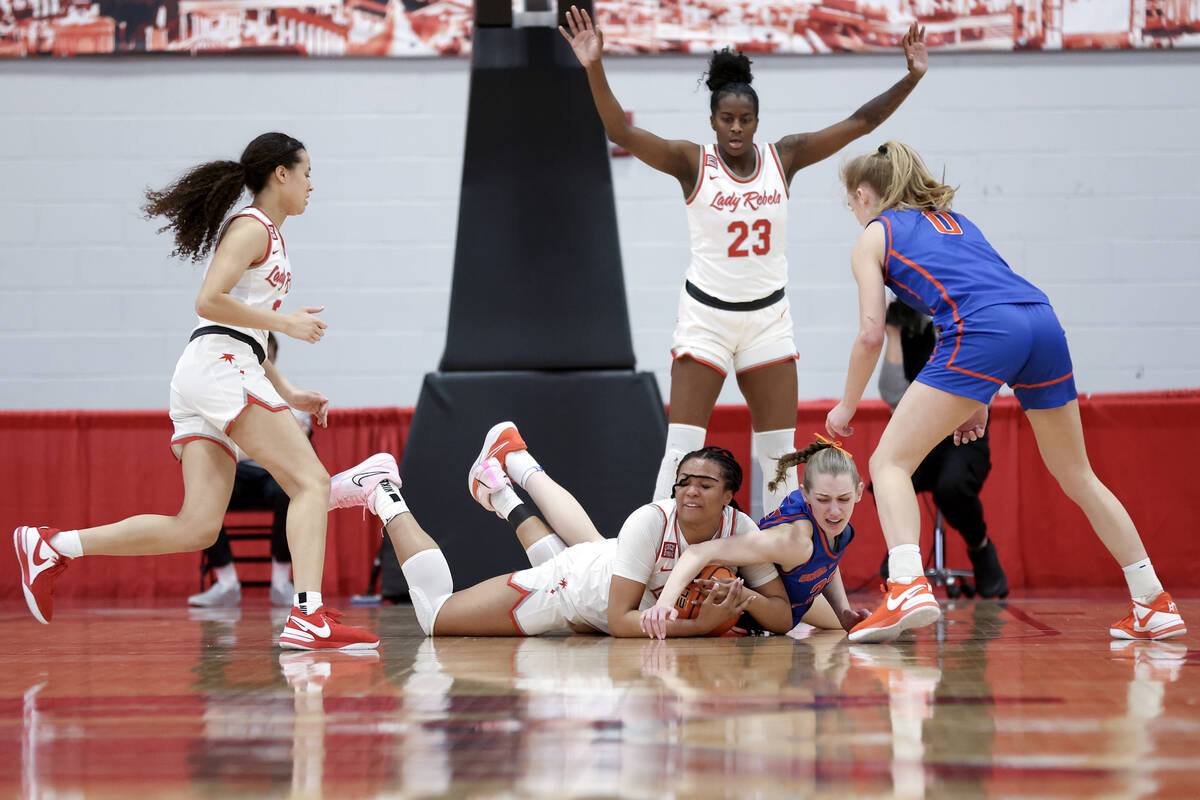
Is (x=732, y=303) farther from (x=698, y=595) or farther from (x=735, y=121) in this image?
(x=698, y=595)

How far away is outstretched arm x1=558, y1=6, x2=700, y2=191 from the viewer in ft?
13.5

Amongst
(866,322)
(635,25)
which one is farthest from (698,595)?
(635,25)

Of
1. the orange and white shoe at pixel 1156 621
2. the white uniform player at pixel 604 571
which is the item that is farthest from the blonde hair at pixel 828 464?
the orange and white shoe at pixel 1156 621

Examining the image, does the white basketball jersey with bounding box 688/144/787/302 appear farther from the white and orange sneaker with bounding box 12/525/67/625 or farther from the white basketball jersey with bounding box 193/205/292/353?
the white and orange sneaker with bounding box 12/525/67/625

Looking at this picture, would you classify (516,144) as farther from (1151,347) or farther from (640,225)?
(1151,347)

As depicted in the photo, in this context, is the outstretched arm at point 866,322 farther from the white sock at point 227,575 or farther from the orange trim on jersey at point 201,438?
the white sock at point 227,575

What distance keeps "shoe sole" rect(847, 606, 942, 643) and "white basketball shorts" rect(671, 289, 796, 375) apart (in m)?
1.21

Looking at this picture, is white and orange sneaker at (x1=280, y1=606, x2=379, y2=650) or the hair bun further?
the hair bun

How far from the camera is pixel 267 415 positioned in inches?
133

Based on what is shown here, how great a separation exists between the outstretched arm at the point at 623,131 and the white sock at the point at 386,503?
142 centimetres

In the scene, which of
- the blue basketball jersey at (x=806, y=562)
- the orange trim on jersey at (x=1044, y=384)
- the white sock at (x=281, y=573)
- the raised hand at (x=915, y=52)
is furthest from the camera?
the white sock at (x=281, y=573)

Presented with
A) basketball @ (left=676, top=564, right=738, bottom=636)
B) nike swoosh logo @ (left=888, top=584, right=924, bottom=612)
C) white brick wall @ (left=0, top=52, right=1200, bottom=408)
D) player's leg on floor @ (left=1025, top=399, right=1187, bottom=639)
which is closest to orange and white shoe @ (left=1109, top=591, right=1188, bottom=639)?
player's leg on floor @ (left=1025, top=399, right=1187, bottom=639)

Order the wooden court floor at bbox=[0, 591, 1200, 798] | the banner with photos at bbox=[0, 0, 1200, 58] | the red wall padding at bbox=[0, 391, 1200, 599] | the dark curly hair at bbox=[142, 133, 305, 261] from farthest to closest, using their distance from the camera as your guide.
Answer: the banner with photos at bbox=[0, 0, 1200, 58], the red wall padding at bbox=[0, 391, 1200, 599], the dark curly hair at bbox=[142, 133, 305, 261], the wooden court floor at bbox=[0, 591, 1200, 798]

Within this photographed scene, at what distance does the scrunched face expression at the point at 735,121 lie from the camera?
161 inches
